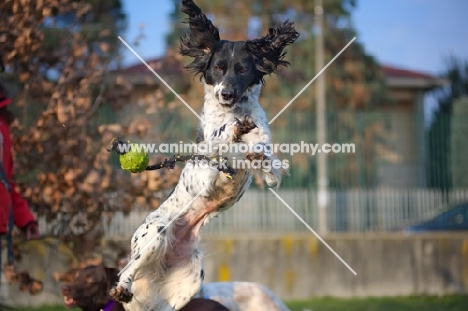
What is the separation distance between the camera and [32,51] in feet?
26.9

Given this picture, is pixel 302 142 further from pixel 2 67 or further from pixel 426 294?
pixel 2 67

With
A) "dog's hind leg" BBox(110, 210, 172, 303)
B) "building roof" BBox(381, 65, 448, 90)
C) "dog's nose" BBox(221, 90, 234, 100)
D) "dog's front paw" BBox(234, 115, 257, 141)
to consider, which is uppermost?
"building roof" BBox(381, 65, 448, 90)

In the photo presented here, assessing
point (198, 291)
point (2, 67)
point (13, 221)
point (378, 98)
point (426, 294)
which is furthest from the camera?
point (378, 98)

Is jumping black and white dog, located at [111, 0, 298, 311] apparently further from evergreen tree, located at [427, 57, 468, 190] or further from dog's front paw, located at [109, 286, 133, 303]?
evergreen tree, located at [427, 57, 468, 190]

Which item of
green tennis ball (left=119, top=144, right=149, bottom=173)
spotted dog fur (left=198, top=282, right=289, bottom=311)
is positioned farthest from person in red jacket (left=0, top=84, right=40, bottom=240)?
green tennis ball (left=119, top=144, right=149, bottom=173)

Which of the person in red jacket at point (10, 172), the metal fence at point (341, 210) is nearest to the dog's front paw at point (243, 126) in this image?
the person in red jacket at point (10, 172)

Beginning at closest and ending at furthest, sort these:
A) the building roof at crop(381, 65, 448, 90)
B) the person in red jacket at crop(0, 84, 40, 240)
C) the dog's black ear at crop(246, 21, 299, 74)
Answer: the dog's black ear at crop(246, 21, 299, 74), the person in red jacket at crop(0, 84, 40, 240), the building roof at crop(381, 65, 448, 90)

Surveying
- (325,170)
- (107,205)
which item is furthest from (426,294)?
(107,205)

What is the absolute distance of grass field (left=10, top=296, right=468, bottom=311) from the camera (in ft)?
31.0

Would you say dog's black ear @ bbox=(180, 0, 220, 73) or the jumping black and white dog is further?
dog's black ear @ bbox=(180, 0, 220, 73)

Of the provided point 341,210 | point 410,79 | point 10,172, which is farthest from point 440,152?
point 410,79

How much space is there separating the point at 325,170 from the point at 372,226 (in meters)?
1.05

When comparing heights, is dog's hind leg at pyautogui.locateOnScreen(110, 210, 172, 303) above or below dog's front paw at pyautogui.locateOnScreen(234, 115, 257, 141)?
below

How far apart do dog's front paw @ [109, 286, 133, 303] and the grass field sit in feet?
15.2
